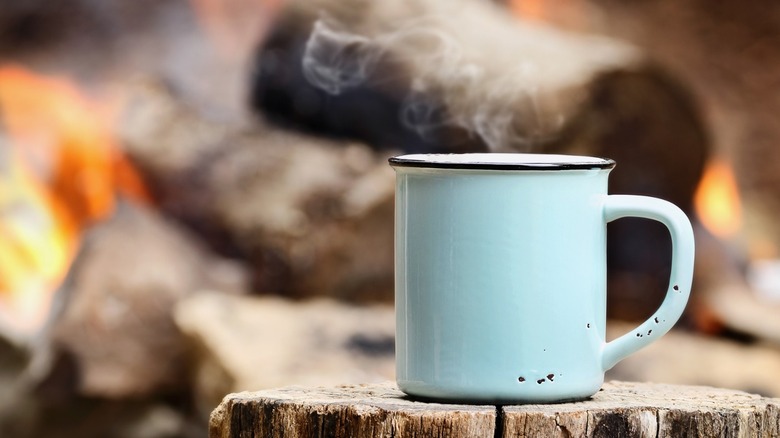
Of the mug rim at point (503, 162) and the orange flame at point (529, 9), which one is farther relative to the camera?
the orange flame at point (529, 9)

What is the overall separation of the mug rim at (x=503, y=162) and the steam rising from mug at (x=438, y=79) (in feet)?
3.98

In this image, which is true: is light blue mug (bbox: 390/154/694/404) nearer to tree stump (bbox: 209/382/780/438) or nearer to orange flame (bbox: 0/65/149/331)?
tree stump (bbox: 209/382/780/438)

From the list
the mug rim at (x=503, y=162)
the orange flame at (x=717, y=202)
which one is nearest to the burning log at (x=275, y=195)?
the orange flame at (x=717, y=202)

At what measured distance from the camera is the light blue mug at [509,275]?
0.97 metres

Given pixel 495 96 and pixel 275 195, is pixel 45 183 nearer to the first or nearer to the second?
pixel 275 195

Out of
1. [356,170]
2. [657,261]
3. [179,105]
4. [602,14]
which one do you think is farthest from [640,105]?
[179,105]

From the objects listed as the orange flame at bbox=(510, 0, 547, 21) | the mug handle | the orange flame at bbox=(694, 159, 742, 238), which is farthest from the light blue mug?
the orange flame at bbox=(510, 0, 547, 21)

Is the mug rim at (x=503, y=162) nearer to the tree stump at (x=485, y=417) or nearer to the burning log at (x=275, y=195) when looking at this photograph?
the tree stump at (x=485, y=417)

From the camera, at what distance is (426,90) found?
238cm

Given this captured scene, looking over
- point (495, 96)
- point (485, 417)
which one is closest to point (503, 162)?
point (485, 417)

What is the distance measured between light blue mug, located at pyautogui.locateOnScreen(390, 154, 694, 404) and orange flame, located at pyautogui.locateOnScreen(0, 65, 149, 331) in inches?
68.7

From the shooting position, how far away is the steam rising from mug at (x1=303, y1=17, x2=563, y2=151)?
7.57 feet

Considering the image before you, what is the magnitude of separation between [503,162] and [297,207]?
1488mm

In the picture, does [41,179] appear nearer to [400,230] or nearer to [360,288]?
[360,288]
